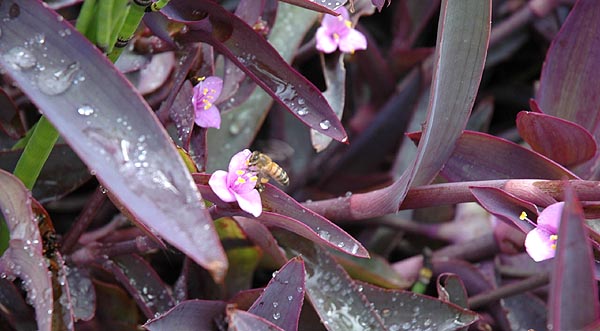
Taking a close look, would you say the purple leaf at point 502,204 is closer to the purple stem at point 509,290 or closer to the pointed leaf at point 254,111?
the purple stem at point 509,290

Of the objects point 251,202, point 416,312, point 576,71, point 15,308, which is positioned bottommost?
point 15,308

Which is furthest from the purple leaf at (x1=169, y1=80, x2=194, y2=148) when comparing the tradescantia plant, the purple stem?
the purple stem

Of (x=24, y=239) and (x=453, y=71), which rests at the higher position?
(x=453, y=71)

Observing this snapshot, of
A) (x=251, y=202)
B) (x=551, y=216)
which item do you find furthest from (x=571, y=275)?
(x=251, y=202)

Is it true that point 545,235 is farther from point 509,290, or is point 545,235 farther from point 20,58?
point 20,58

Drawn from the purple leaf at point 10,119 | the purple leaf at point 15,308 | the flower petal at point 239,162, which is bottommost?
the purple leaf at point 15,308

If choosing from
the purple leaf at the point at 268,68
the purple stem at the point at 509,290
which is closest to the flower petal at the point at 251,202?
the purple leaf at the point at 268,68

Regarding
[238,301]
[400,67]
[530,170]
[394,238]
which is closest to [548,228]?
[530,170]
